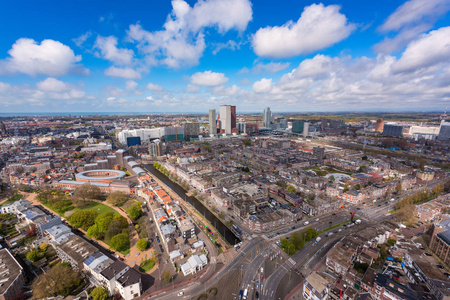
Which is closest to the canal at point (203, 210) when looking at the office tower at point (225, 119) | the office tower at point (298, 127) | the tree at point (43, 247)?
the tree at point (43, 247)

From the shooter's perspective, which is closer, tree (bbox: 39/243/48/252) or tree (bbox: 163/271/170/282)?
tree (bbox: 163/271/170/282)

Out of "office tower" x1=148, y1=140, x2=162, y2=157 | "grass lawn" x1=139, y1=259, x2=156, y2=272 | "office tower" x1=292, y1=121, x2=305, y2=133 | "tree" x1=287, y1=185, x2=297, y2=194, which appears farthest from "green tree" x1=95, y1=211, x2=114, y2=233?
"office tower" x1=292, y1=121, x2=305, y2=133

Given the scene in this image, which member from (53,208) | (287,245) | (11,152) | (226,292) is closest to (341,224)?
(287,245)

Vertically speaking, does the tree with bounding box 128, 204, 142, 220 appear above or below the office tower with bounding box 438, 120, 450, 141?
below

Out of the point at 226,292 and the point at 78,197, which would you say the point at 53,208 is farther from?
the point at 226,292

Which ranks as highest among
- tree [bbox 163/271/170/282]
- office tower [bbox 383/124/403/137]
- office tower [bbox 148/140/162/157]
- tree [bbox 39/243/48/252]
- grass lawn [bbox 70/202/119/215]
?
office tower [bbox 383/124/403/137]

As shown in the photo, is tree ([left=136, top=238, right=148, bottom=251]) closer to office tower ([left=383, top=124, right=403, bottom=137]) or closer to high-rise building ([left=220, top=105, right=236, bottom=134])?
high-rise building ([left=220, top=105, right=236, bottom=134])
